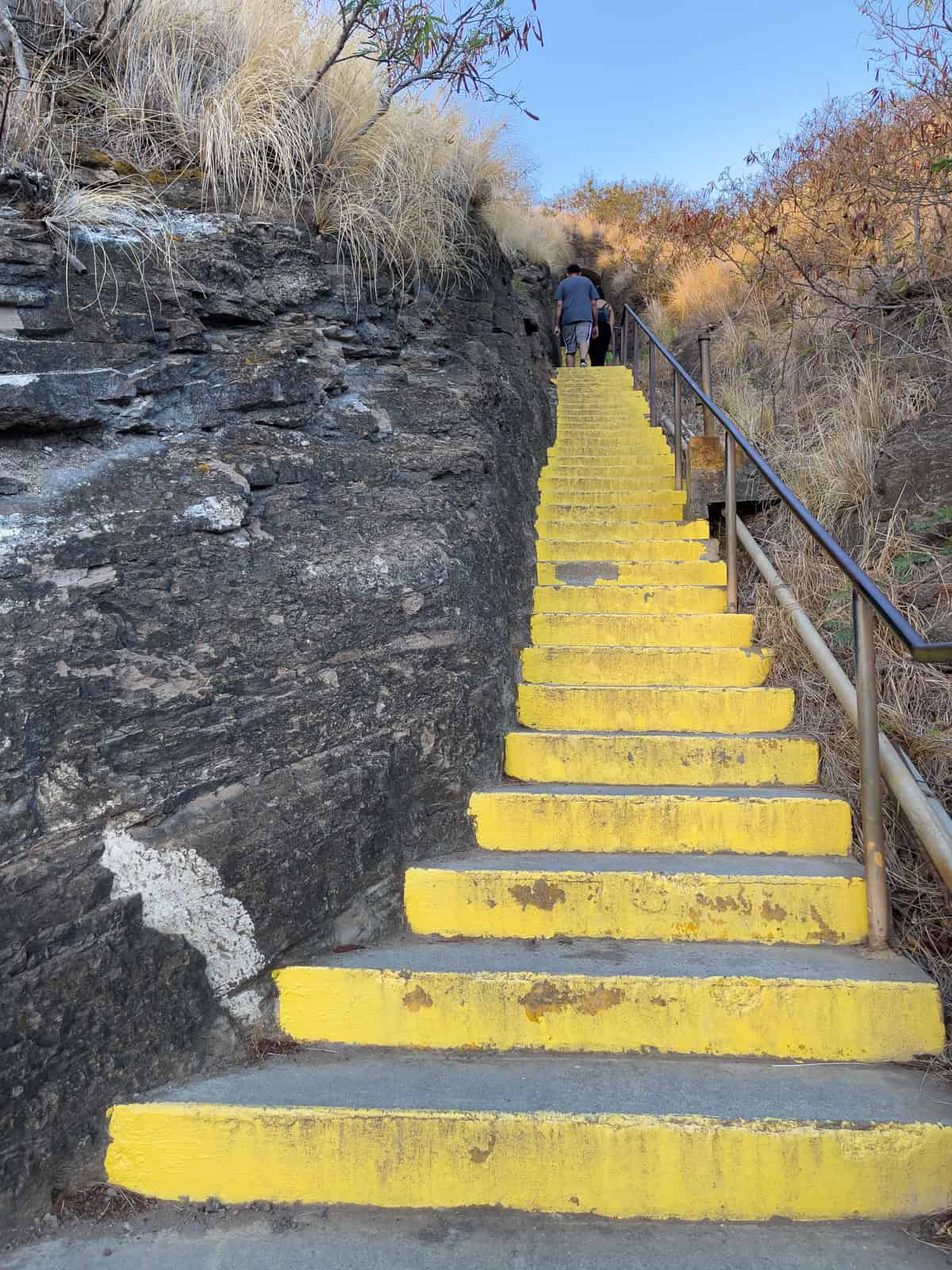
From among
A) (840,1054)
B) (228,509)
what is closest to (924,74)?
(228,509)

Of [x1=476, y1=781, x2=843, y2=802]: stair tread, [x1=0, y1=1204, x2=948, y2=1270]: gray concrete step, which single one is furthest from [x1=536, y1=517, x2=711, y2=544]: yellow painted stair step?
[x1=0, y1=1204, x2=948, y2=1270]: gray concrete step

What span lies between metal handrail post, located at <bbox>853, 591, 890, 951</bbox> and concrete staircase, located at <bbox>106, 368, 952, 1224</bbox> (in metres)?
0.08

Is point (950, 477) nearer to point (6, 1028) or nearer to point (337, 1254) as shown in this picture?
point (337, 1254)

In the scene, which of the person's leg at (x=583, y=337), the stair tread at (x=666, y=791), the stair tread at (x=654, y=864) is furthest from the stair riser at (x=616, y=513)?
the person's leg at (x=583, y=337)

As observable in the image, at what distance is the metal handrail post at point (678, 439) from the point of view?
536 cm

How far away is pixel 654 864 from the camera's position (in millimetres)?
2662

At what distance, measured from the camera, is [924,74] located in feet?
18.0

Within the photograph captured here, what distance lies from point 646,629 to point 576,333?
21.5 feet

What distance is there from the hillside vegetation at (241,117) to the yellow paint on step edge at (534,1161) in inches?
111

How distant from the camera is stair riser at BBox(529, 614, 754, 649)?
398 cm

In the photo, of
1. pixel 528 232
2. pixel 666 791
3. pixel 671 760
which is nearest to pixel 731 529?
pixel 671 760

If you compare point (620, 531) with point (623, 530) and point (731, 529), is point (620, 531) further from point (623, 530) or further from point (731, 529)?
point (731, 529)

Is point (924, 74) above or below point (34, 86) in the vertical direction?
above

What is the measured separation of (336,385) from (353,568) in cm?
95
